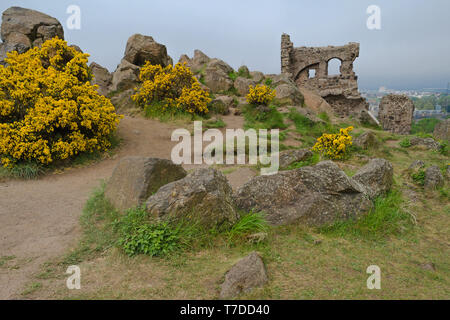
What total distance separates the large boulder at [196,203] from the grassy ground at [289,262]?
27cm

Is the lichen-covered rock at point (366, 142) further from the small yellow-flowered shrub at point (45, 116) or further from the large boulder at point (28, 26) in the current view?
the large boulder at point (28, 26)

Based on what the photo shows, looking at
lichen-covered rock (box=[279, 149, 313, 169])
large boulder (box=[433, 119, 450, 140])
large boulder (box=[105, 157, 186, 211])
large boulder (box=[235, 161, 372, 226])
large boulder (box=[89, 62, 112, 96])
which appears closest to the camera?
large boulder (box=[235, 161, 372, 226])

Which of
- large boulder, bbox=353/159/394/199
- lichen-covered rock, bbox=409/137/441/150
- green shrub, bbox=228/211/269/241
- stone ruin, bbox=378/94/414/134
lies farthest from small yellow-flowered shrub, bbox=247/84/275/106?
green shrub, bbox=228/211/269/241

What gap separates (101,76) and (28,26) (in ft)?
14.9

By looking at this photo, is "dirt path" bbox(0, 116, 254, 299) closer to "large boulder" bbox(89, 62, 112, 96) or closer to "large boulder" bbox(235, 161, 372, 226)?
"large boulder" bbox(235, 161, 372, 226)

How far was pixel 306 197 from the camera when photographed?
180 inches

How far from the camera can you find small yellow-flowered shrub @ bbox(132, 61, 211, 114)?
1308 cm

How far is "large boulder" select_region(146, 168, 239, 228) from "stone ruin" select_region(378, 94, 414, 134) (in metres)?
18.6

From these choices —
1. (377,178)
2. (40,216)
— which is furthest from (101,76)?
(377,178)

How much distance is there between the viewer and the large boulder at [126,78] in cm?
1670

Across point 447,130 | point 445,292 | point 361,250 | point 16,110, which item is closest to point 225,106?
point 16,110

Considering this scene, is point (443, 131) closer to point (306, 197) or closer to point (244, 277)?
point (306, 197)

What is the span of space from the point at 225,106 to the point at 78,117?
7.70m
